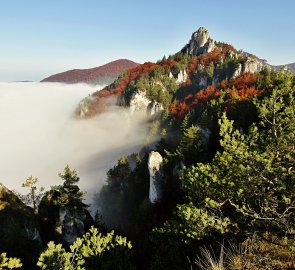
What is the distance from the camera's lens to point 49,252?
16.7 metres

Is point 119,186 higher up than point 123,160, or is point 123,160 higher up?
point 123,160

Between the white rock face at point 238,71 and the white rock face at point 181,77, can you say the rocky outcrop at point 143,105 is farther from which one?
the white rock face at point 238,71

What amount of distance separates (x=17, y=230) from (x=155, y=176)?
26458mm

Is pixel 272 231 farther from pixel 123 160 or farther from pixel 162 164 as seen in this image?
pixel 123 160

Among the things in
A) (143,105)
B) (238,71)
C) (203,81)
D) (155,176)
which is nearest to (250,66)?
(238,71)

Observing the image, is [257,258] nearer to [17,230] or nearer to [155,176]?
[17,230]

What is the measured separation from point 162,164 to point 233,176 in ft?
139

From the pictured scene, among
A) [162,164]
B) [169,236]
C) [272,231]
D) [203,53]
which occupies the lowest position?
[162,164]

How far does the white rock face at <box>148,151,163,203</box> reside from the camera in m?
54.9

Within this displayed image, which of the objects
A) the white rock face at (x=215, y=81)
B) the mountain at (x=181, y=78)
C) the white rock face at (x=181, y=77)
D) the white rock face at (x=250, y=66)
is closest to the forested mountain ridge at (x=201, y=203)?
the white rock face at (x=250, y=66)

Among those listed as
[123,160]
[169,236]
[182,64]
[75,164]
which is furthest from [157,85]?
[169,236]

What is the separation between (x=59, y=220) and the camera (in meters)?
41.4

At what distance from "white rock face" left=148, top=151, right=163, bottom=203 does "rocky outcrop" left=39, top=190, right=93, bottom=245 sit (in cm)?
1479

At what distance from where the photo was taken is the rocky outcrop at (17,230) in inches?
1184
